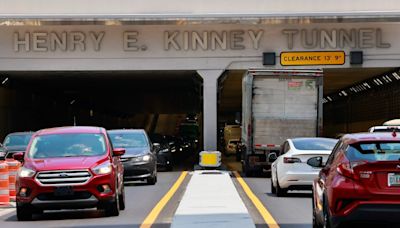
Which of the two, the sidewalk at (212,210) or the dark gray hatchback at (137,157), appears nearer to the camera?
the sidewalk at (212,210)

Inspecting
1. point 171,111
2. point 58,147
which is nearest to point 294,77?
point 58,147

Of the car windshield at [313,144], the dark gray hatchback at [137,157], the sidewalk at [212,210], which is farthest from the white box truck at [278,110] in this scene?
the sidewalk at [212,210]

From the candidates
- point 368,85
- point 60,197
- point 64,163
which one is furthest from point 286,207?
point 368,85

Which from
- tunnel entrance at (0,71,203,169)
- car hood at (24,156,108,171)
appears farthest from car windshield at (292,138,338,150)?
tunnel entrance at (0,71,203,169)

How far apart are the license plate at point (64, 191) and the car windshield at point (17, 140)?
1674cm

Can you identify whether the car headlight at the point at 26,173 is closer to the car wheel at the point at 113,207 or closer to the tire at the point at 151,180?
the car wheel at the point at 113,207

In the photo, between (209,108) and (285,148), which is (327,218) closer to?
(285,148)

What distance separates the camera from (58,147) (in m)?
18.5

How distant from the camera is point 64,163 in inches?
Answer: 693

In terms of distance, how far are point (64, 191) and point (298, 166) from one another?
303 inches

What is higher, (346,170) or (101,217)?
(346,170)

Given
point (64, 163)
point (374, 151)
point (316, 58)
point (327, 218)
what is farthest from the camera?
point (316, 58)

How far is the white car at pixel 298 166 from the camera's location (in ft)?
75.5

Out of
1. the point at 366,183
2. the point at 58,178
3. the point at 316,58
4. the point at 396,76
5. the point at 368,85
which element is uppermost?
the point at 316,58
